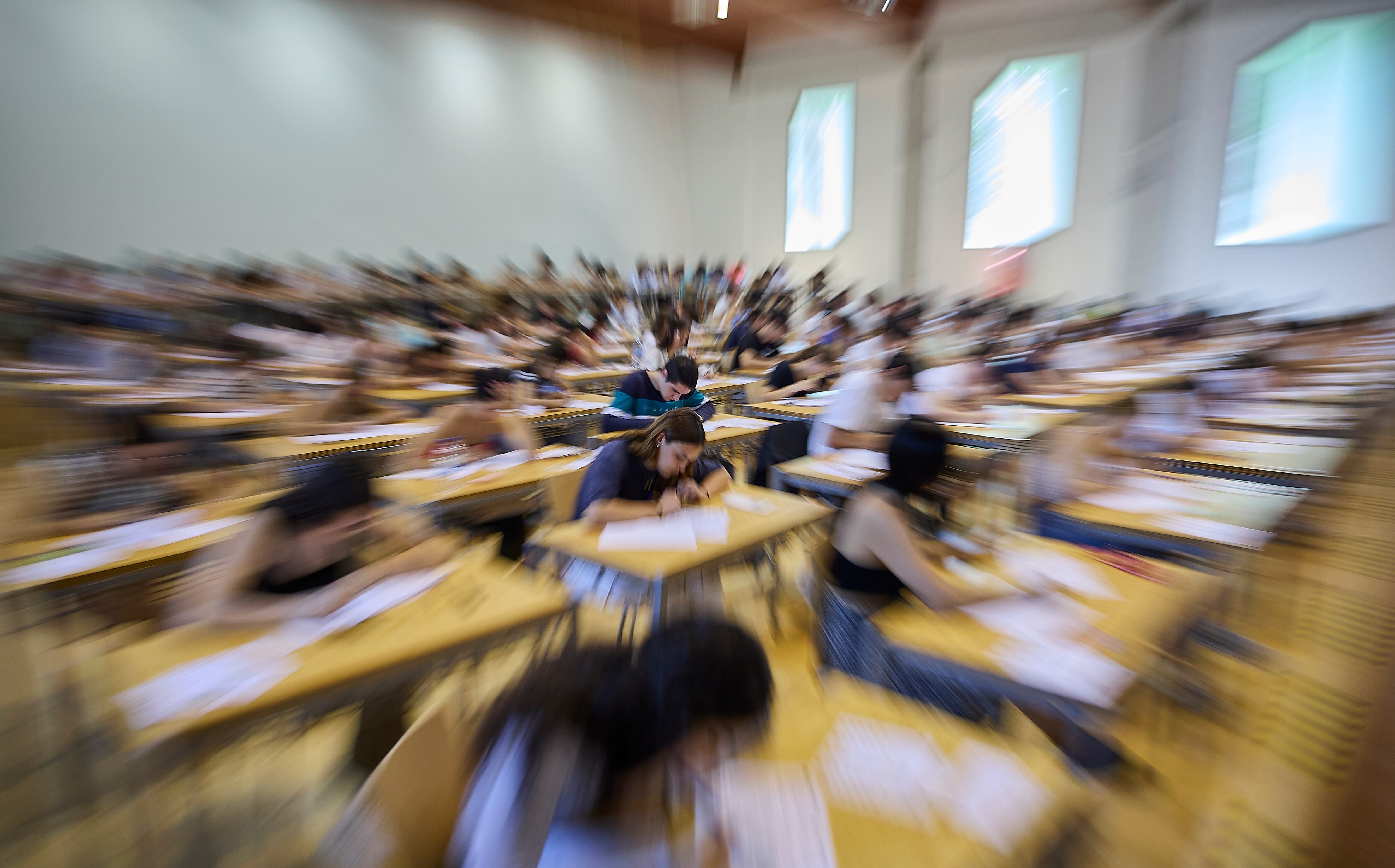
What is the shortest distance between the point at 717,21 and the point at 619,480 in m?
8.06

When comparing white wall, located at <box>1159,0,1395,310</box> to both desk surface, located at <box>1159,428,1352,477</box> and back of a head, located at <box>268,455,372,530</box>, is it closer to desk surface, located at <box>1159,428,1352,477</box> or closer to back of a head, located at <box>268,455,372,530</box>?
desk surface, located at <box>1159,428,1352,477</box>

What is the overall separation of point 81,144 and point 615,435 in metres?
6.86

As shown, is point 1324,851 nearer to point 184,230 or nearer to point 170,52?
point 184,230

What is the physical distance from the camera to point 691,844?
80cm

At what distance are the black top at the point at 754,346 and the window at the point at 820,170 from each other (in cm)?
446

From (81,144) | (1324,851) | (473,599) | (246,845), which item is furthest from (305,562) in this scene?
(81,144)

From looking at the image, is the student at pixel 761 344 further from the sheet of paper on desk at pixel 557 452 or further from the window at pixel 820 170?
the window at pixel 820 170

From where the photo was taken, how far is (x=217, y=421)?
327cm

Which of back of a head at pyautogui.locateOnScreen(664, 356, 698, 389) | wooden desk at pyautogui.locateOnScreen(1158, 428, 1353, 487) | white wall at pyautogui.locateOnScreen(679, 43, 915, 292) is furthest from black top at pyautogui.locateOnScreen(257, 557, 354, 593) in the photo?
white wall at pyautogui.locateOnScreen(679, 43, 915, 292)

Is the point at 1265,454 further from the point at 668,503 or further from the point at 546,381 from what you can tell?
the point at 546,381

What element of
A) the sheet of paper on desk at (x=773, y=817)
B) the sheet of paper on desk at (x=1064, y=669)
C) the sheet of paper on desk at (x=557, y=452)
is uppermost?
the sheet of paper on desk at (x=557, y=452)

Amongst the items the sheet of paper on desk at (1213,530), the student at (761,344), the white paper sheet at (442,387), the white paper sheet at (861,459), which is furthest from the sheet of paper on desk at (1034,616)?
the student at (761,344)

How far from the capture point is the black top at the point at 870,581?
5.31ft

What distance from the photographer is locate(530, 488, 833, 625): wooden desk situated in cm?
163
